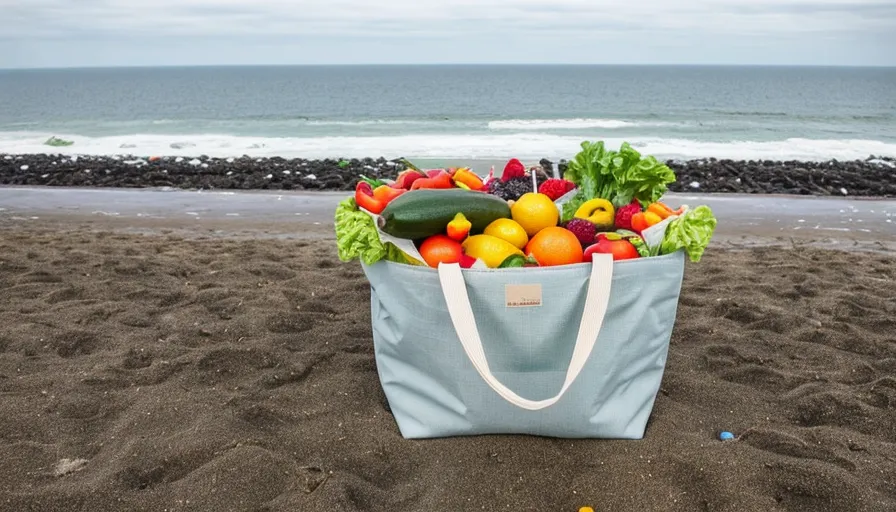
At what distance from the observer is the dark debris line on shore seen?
1091 centimetres

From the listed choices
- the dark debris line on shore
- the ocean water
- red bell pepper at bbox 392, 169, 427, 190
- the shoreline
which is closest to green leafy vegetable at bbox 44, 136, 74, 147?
the ocean water

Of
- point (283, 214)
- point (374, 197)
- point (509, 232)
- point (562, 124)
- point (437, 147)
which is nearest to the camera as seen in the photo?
point (509, 232)

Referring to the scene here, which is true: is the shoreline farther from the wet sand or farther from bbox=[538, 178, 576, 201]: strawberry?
bbox=[538, 178, 576, 201]: strawberry

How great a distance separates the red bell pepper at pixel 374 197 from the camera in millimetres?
2871

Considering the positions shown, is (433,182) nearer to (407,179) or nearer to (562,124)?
(407,179)

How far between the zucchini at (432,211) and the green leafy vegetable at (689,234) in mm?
689

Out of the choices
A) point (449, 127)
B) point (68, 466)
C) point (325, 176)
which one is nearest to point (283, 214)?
point (325, 176)

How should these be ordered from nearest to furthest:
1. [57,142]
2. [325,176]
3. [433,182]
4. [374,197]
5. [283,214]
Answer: [374,197], [433,182], [283,214], [325,176], [57,142]

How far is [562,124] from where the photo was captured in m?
30.9

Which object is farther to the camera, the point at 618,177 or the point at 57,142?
the point at 57,142

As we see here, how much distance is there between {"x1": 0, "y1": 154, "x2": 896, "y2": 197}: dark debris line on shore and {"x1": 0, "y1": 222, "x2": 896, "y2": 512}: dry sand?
20.2 feet

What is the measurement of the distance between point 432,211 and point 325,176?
942 cm

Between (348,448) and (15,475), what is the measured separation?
1.22m

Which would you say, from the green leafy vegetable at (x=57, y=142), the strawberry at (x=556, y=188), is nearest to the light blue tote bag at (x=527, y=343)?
the strawberry at (x=556, y=188)
